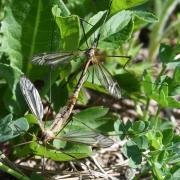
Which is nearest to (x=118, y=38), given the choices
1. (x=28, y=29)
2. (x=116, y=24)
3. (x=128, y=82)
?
(x=116, y=24)

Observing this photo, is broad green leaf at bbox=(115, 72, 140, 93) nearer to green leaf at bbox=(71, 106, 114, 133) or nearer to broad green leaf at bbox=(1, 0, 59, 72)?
green leaf at bbox=(71, 106, 114, 133)

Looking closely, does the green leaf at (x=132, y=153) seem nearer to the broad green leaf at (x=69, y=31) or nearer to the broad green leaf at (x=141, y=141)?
the broad green leaf at (x=141, y=141)

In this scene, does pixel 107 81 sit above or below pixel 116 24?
below

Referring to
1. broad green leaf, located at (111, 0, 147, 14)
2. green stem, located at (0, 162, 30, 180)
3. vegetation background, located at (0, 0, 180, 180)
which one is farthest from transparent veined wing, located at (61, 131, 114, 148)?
broad green leaf, located at (111, 0, 147, 14)

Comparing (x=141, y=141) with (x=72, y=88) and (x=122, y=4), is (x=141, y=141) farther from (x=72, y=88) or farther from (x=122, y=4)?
(x=122, y=4)

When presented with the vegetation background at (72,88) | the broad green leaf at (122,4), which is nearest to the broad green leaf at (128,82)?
the vegetation background at (72,88)

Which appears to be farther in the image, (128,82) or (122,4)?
(128,82)
